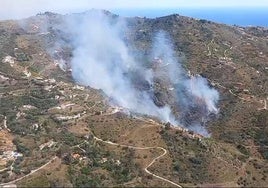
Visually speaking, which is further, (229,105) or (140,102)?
(140,102)

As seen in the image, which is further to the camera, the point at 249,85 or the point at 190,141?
the point at 249,85

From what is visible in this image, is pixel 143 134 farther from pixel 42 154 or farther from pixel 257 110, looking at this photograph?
pixel 257 110

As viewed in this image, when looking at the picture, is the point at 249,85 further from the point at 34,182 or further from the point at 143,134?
the point at 34,182

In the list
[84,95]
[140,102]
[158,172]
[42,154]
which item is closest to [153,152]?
[158,172]

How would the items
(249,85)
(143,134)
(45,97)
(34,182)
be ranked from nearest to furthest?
1. (34,182)
2. (143,134)
3. (45,97)
4. (249,85)

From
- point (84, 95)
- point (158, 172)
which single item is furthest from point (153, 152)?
point (84, 95)

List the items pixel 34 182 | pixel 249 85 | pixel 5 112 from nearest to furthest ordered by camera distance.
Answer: pixel 34 182 < pixel 5 112 < pixel 249 85

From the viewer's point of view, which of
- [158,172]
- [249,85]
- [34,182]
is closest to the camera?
[34,182]

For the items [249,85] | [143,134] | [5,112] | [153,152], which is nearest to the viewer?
[153,152]
